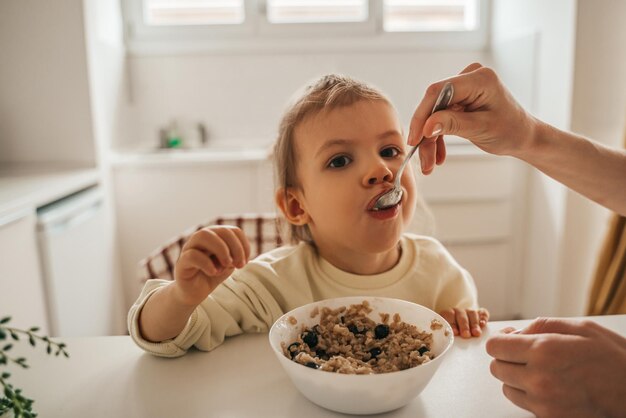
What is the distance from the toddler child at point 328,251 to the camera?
83 centimetres

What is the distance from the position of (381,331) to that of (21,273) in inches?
55.9

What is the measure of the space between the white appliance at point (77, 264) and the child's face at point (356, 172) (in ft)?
4.04

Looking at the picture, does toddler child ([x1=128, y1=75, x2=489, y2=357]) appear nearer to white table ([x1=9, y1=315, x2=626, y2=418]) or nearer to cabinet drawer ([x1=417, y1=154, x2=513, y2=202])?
white table ([x1=9, y1=315, x2=626, y2=418])

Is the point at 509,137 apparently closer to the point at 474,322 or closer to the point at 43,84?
the point at 474,322

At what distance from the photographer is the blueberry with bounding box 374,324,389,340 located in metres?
0.78

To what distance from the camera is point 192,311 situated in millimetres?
818

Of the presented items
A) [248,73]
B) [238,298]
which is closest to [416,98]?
[248,73]

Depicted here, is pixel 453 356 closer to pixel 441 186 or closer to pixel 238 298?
pixel 238 298

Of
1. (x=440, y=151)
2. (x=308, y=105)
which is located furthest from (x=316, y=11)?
(x=440, y=151)

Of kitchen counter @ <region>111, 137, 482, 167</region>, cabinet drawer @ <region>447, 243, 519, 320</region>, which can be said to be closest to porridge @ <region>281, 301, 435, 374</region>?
kitchen counter @ <region>111, 137, 482, 167</region>

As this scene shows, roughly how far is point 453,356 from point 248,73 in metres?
2.56

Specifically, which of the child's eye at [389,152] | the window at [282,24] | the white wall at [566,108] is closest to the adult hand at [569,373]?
the child's eye at [389,152]

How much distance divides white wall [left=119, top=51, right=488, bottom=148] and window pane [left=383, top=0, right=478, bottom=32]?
0.15 m

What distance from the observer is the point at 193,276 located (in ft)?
2.49
